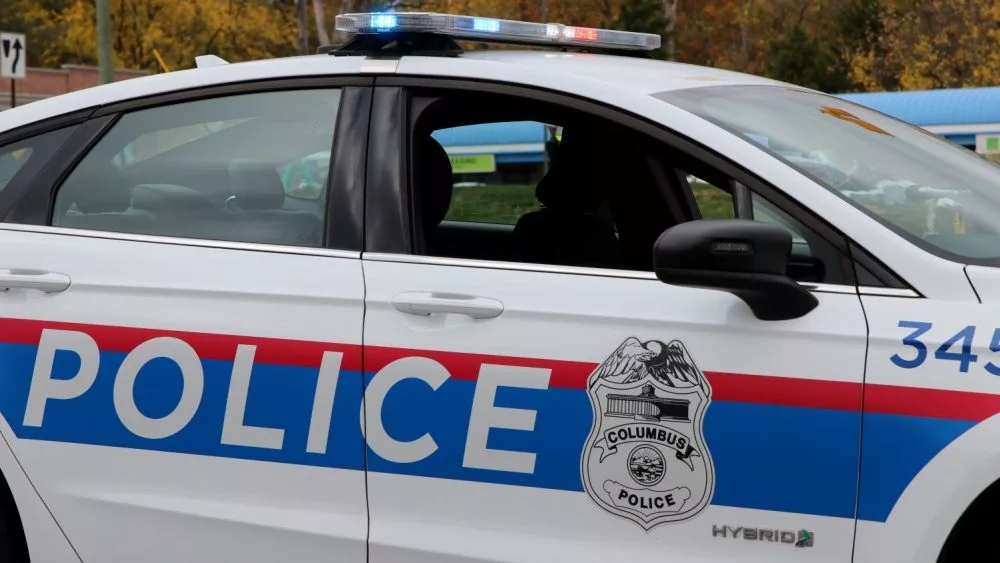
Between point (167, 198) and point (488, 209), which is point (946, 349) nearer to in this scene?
point (167, 198)

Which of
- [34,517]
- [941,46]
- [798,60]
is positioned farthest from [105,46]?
[798,60]

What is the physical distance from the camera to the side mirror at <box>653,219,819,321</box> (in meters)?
2.60

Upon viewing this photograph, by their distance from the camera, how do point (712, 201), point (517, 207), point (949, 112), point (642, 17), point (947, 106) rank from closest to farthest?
point (712, 201) → point (517, 207) → point (949, 112) → point (947, 106) → point (642, 17)

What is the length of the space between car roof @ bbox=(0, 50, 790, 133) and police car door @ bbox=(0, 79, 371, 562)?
39 millimetres

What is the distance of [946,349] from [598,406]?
2.16 feet

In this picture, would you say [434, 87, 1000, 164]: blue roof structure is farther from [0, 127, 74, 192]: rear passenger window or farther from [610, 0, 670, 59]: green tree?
[0, 127, 74, 192]: rear passenger window

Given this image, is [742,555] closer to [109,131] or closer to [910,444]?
[910,444]

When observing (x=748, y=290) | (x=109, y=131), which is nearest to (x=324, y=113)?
A: (x=109, y=131)

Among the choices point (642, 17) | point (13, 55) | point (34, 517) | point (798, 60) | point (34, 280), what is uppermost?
point (34, 280)

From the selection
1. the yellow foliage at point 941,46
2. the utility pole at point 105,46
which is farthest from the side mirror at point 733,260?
the yellow foliage at point 941,46

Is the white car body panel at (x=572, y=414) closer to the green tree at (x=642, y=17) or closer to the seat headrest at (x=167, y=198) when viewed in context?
the seat headrest at (x=167, y=198)

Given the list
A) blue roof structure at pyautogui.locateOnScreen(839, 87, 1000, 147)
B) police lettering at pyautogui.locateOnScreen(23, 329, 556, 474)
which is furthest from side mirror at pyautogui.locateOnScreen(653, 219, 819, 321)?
blue roof structure at pyautogui.locateOnScreen(839, 87, 1000, 147)

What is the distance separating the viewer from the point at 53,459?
323cm

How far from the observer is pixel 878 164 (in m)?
3.03
